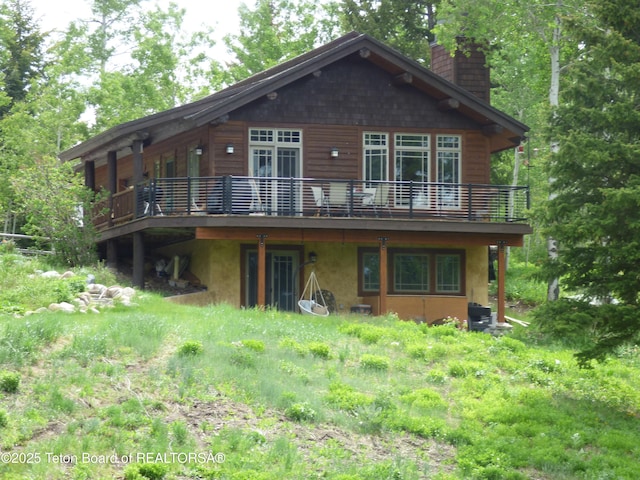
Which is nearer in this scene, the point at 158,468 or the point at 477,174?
the point at 158,468

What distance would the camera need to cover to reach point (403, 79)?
2802cm

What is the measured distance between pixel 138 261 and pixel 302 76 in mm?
6131

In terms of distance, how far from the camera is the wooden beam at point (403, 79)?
27.8 metres

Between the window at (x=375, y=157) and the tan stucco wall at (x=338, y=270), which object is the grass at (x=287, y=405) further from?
the window at (x=375, y=157)

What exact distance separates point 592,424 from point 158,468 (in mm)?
7298

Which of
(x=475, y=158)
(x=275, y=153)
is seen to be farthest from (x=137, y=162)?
(x=475, y=158)

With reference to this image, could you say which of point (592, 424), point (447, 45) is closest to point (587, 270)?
point (592, 424)

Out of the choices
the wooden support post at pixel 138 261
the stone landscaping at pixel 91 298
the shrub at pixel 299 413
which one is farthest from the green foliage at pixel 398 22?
the shrub at pixel 299 413

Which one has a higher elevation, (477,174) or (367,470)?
(477,174)

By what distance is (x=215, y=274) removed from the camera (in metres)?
27.0

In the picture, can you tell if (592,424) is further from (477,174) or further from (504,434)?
(477,174)

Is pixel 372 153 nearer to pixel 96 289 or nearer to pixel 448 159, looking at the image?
pixel 448 159

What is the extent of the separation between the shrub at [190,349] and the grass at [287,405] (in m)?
0.03

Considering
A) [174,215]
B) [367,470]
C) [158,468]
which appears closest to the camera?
[158,468]
